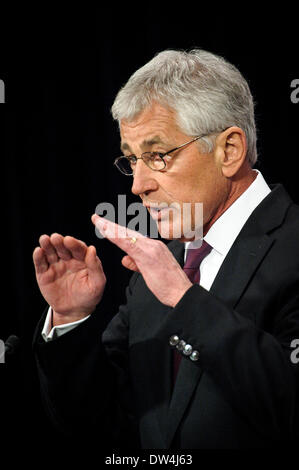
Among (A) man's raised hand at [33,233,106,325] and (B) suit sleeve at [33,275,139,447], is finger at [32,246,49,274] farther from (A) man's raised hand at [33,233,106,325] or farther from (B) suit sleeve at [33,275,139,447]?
(B) suit sleeve at [33,275,139,447]

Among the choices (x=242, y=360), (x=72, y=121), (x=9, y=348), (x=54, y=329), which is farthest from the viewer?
(x=72, y=121)

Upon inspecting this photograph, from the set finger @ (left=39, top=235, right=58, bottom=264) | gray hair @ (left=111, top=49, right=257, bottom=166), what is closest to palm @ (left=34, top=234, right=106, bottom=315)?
finger @ (left=39, top=235, right=58, bottom=264)

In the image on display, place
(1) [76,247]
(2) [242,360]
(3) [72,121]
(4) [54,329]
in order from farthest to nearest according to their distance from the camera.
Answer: (3) [72,121] → (4) [54,329] → (1) [76,247] → (2) [242,360]

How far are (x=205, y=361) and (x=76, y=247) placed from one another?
0.45m

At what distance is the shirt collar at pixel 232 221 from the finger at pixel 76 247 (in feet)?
1.12

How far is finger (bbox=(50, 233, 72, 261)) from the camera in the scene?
141 cm

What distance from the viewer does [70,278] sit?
1508 mm

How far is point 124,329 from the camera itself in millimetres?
1721

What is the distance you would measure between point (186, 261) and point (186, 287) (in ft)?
1.17

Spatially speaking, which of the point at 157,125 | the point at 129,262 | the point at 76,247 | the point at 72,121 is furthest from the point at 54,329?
the point at 72,121

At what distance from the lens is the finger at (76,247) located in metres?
1.40

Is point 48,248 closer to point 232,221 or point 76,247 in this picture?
point 76,247

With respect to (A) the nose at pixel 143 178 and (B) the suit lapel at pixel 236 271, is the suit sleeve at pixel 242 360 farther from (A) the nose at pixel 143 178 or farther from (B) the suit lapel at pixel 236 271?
(A) the nose at pixel 143 178

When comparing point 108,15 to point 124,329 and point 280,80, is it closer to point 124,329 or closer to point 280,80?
point 280,80
